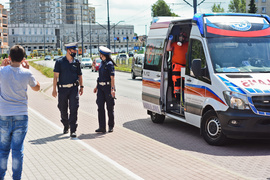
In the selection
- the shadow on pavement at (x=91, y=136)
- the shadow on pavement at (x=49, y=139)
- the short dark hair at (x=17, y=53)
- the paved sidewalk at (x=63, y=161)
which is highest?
the short dark hair at (x=17, y=53)

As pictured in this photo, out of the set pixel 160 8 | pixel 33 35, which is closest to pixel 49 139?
pixel 160 8

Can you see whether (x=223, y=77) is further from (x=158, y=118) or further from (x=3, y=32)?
(x=3, y=32)

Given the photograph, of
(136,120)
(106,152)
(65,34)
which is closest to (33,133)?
(106,152)

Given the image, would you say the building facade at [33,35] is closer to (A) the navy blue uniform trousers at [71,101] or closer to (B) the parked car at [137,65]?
(B) the parked car at [137,65]

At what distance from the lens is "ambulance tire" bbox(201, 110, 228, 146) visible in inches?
362

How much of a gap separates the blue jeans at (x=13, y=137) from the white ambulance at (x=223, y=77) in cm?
417

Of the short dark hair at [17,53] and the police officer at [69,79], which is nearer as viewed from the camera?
the short dark hair at [17,53]

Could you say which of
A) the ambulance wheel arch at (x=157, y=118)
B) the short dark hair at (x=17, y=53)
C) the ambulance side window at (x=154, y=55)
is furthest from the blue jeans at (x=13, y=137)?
the ambulance wheel arch at (x=157, y=118)

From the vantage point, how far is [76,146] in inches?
349

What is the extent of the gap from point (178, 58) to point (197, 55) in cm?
133

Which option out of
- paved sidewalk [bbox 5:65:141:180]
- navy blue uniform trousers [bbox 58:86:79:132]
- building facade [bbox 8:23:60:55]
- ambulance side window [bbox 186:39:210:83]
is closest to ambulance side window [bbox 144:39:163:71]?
ambulance side window [bbox 186:39:210:83]

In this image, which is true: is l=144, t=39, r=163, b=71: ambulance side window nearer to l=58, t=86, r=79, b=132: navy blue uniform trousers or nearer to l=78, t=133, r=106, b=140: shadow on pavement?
l=78, t=133, r=106, b=140: shadow on pavement

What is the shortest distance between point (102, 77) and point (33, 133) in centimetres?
186

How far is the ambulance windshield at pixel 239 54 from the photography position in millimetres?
9570
